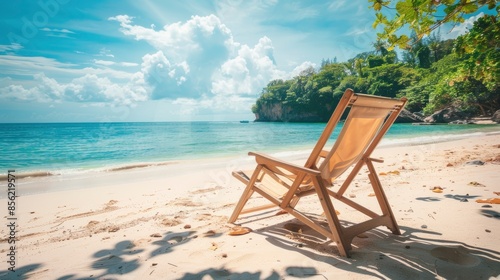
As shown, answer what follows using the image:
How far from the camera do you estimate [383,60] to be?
71250 mm

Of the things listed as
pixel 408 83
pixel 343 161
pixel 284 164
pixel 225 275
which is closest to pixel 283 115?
pixel 408 83

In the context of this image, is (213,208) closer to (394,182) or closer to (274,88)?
(394,182)

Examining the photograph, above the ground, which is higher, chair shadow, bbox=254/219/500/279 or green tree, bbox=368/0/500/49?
green tree, bbox=368/0/500/49

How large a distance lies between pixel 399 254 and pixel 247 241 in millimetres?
1331

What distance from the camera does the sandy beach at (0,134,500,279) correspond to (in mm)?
1925

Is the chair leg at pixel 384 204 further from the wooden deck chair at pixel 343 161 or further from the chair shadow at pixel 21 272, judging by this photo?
the chair shadow at pixel 21 272

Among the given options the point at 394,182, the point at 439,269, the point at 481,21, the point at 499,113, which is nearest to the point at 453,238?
the point at 439,269

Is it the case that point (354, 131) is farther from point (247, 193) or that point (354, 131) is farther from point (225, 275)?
point (225, 275)

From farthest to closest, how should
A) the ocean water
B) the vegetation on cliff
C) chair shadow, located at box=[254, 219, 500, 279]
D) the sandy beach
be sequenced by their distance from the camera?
the ocean water < the vegetation on cliff < the sandy beach < chair shadow, located at box=[254, 219, 500, 279]

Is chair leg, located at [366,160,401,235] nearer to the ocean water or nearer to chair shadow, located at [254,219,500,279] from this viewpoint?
chair shadow, located at [254,219,500,279]

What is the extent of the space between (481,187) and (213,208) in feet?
13.4

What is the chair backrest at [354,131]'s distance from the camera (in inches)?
79.7

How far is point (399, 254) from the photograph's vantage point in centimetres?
211

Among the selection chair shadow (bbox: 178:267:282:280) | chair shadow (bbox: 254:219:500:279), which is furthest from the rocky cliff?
chair shadow (bbox: 178:267:282:280)
